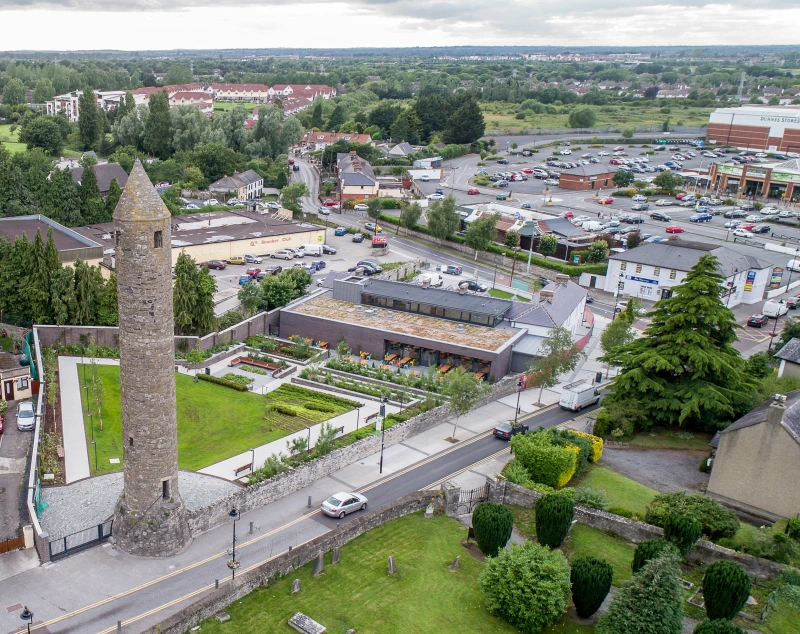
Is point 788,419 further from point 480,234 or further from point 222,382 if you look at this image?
point 480,234

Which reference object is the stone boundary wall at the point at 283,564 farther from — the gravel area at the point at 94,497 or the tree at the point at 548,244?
the tree at the point at 548,244

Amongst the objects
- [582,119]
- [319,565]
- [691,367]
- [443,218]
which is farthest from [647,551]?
[582,119]

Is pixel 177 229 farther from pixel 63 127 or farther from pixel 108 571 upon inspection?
pixel 63 127

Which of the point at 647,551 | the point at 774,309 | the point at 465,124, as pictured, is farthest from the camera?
the point at 465,124

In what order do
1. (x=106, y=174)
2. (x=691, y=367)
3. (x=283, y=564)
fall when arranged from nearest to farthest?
1. (x=283, y=564)
2. (x=691, y=367)
3. (x=106, y=174)

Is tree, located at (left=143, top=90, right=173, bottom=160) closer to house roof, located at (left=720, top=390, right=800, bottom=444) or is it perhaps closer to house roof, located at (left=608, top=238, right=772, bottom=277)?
house roof, located at (left=608, top=238, right=772, bottom=277)
